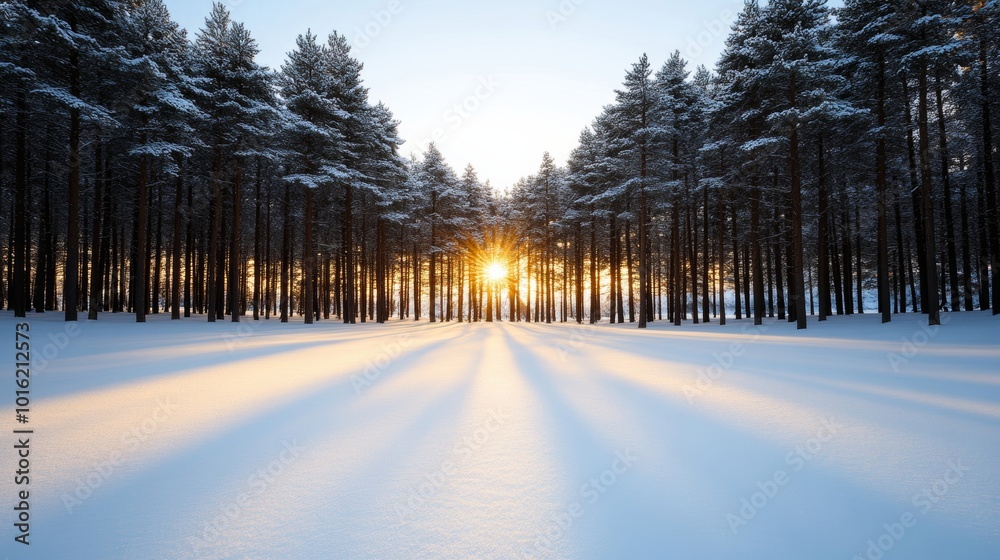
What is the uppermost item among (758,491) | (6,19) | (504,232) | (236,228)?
(6,19)

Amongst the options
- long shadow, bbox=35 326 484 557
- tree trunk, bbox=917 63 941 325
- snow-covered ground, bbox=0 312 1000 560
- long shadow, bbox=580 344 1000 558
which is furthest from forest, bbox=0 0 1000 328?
long shadow, bbox=35 326 484 557

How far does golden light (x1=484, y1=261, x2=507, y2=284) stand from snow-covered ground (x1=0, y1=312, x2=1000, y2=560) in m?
36.1

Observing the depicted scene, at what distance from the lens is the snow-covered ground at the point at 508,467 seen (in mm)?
1829

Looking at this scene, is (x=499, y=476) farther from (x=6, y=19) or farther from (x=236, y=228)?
(x=6, y=19)

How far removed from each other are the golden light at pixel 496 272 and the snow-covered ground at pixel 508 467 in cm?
3613

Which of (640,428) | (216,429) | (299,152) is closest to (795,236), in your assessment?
(640,428)

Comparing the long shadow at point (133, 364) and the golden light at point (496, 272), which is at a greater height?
the golden light at point (496, 272)

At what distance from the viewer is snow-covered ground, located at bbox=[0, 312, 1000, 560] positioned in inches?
72.0

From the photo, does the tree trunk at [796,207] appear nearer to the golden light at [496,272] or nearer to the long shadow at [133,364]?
the long shadow at [133,364]

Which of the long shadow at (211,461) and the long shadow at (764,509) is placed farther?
the long shadow at (211,461)

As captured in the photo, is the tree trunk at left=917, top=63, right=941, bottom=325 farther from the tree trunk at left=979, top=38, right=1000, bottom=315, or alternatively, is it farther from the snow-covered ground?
the snow-covered ground

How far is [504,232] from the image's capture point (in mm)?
43000

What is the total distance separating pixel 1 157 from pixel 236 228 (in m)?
13.5

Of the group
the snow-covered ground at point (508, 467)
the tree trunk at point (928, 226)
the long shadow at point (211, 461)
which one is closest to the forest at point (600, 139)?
the tree trunk at point (928, 226)
